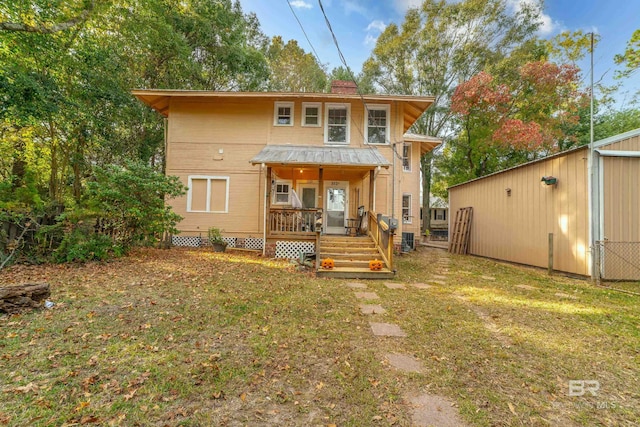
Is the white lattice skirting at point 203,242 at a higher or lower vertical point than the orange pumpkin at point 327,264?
higher

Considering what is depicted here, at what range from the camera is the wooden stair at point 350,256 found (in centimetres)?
691

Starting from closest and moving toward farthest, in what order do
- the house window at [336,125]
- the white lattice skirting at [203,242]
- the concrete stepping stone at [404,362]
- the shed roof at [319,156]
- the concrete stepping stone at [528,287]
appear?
the concrete stepping stone at [404,362]
the concrete stepping stone at [528,287]
the shed roof at [319,156]
the white lattice skirting at [203,242]
the house window at [336,125]

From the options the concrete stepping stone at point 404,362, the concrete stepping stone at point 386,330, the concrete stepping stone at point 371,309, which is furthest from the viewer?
the concrete stepping stone at point 371,309

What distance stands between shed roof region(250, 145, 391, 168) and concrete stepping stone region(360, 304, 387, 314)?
4823mm

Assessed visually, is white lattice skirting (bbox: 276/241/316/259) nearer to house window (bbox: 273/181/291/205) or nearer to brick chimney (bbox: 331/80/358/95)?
house window (bbox: 273/181/291/205)

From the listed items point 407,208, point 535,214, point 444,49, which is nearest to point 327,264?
point 535,214

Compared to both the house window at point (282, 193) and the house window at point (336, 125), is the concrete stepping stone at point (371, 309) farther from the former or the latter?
the house window at point (336, 125)

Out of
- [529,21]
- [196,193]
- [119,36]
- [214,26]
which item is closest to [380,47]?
[529,21]

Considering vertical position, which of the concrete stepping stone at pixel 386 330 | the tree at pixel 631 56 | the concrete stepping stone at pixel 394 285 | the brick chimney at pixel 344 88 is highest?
the tree at pixel 631 56

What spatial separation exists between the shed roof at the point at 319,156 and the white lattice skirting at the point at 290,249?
100 inches

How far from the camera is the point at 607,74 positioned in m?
14.2

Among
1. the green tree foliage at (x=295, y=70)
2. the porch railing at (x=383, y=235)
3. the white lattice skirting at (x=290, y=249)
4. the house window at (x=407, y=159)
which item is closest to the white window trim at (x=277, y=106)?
the white lattice skirting at (x=290, y=249)

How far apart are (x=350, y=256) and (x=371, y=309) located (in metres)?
3.20

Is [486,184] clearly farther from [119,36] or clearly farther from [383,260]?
[119,36]
